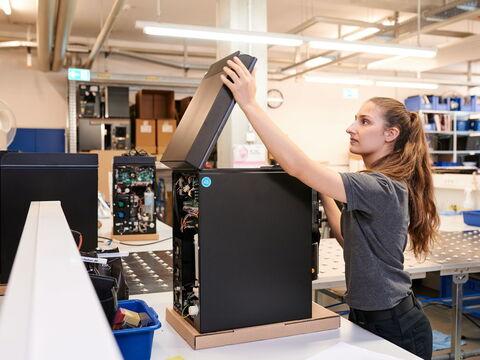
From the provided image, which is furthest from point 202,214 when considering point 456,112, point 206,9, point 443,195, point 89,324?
point 456,112

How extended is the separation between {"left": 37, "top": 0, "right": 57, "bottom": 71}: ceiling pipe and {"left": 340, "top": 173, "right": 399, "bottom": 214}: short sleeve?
3.84 m

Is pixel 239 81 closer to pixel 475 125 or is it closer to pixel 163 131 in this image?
pixel 163 131

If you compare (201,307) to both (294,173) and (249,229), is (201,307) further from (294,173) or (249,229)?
(294,173)

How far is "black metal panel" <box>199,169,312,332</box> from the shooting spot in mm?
1063

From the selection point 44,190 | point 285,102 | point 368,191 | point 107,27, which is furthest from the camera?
point 285,102

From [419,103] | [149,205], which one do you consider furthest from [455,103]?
[149,205]

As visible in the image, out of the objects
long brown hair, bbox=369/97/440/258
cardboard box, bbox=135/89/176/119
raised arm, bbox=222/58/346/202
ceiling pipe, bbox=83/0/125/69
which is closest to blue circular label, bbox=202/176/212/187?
raised arm, bbox=222/58/346/202

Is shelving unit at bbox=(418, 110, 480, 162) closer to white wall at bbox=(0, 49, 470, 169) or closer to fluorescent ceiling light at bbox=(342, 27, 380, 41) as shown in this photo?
white wall at bbox=(0, 49, 470, 169)

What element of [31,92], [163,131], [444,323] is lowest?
[444,323]

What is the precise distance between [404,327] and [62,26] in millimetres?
4790

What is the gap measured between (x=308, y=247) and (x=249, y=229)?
170 mm

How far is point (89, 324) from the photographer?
0.39 meters

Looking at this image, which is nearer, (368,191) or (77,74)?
(368,191)

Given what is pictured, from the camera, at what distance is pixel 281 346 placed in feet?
3.57
